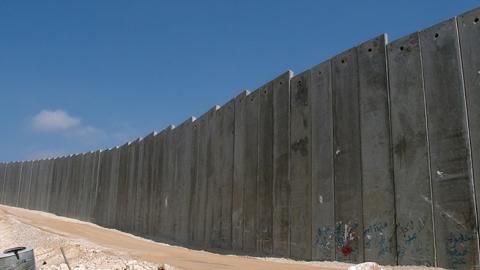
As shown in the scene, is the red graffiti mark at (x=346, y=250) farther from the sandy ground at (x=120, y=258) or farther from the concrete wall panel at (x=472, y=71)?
the concrete wall panel at (x=472, y=71)

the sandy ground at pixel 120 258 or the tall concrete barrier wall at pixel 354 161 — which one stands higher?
the tall concrete barrier wall at pixel 354 161

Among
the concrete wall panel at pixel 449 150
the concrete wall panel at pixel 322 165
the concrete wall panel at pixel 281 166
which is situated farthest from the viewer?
the concrete wall panel at pixel 281 166

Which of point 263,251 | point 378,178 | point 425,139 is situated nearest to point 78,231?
point 263,251

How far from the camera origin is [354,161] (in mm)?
8391

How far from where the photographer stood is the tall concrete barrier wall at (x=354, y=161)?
6973 mm

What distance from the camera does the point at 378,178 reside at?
7.90m

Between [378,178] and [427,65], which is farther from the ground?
[427,65]

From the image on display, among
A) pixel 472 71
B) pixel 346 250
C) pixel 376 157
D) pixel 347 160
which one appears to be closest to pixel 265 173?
pixel 347 160

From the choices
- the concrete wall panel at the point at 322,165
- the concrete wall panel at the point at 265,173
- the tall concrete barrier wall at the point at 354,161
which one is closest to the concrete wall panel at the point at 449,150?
the tall concrete barrier wall at the point at 354,161

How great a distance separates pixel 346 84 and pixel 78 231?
355 inches

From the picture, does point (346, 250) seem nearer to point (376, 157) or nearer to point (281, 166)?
point (376, 157)

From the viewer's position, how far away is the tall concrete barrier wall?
6.97m

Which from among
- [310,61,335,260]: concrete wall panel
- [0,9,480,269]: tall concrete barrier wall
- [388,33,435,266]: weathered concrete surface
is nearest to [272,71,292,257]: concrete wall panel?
[0,9,480,269]: tall concrete barrier wall

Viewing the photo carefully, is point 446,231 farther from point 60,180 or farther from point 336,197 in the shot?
point 60,180
